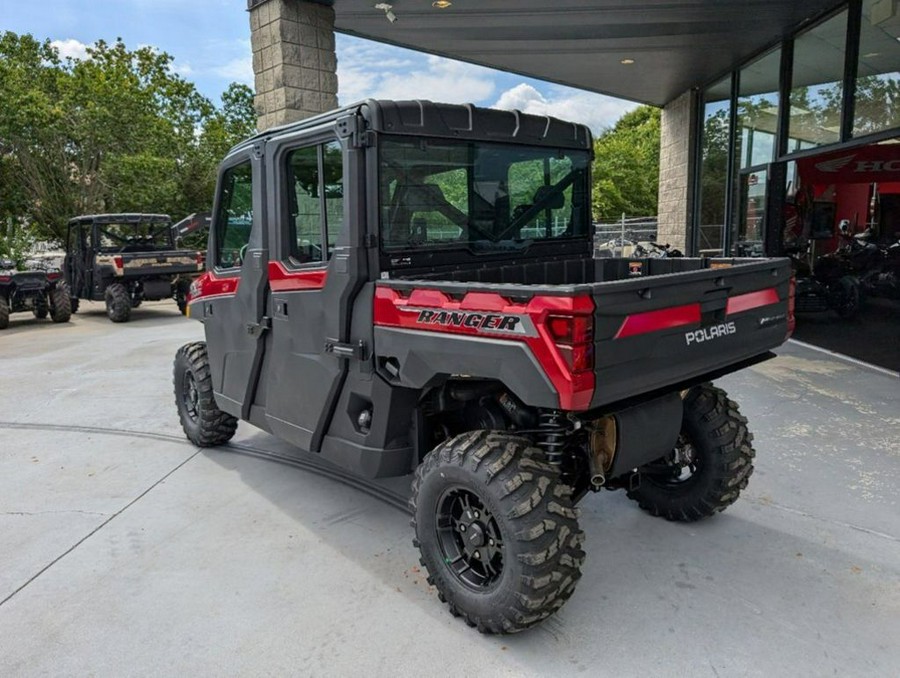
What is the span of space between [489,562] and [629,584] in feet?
2.46

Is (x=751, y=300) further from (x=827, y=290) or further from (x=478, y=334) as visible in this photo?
(x=827, y=290)

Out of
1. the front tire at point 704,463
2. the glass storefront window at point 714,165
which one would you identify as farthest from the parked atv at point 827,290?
the front tire at point 704,463

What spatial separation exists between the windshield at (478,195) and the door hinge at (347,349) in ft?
1.65

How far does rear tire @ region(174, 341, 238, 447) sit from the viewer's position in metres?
4.82

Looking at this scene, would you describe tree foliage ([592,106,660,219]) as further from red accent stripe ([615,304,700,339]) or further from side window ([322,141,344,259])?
red accent stripe ([615,304,700,339])

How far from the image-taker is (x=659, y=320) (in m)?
2.58

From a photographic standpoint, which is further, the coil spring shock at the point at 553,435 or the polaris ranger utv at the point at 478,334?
the coil spring shock at the point at 553,435

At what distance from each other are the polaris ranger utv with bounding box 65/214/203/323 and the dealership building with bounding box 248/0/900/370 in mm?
6954

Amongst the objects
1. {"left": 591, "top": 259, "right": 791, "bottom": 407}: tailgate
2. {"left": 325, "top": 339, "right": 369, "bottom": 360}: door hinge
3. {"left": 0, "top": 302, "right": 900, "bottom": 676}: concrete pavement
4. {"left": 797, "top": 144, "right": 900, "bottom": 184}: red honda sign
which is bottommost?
{"left": 0, "top": 302, "right": 900, "bottom": 676}: concrete pavement

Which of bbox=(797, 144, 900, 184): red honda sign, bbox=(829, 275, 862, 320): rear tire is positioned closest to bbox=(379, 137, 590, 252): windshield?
bbox=(797, 144, 900, 184): red honda sign

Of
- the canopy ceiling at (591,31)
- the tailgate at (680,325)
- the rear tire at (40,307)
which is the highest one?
the canopy ceiling at (591,31)

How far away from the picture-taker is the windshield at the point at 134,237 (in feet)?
43.7

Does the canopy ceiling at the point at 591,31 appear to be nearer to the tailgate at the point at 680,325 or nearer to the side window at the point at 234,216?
the side window at the point at 234,216

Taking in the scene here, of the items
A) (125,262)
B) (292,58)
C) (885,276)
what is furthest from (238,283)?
(125,262)
